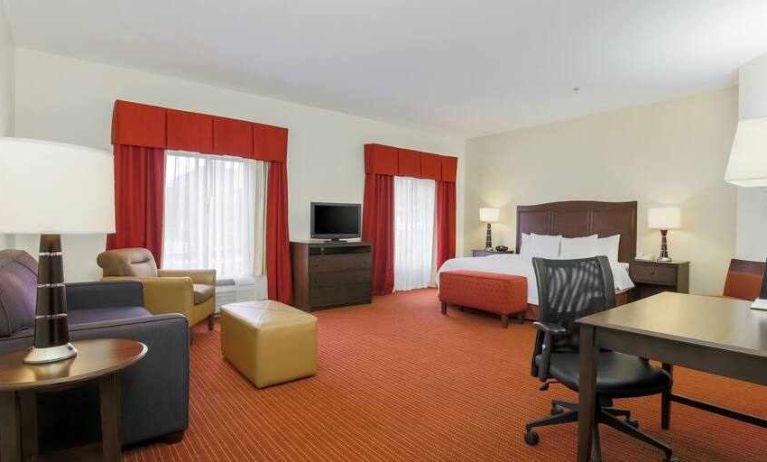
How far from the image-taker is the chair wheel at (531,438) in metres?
2.04

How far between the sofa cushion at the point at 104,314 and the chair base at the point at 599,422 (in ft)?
7.49

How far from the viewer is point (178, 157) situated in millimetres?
4434

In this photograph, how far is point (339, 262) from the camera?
5.20 meters

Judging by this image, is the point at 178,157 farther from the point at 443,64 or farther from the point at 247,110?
the point at 443,64

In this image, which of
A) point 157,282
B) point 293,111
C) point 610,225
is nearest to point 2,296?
point 157,282

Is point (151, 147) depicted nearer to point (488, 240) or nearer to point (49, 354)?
point (49, 354)

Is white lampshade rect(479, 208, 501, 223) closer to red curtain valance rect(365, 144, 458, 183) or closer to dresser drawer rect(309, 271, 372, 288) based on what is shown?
red curtain valance rect(365, 144, 458, 183)

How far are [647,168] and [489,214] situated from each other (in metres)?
2.26

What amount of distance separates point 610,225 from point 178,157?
549 cm

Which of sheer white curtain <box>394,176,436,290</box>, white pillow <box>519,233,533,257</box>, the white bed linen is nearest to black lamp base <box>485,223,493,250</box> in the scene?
white pillow <box>519,233,533,257</box>

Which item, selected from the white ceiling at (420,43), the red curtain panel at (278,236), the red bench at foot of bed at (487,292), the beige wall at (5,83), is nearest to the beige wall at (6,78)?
the beige wall at (5,83)

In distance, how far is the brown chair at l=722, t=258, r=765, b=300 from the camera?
12.2 feet

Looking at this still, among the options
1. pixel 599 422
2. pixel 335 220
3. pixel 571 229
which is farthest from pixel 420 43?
pixel 571 229

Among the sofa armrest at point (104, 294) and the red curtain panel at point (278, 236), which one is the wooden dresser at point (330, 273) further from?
the sofa armrest at point (104, 294)
